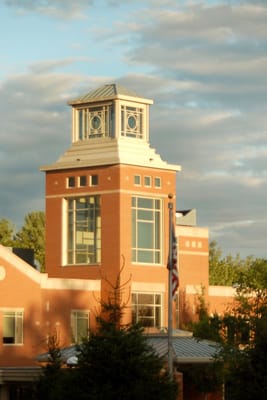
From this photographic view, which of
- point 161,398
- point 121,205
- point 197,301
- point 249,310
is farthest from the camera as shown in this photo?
point 197,301

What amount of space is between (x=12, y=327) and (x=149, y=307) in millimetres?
9738

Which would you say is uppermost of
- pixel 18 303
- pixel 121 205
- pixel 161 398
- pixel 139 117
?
pixel 139 117

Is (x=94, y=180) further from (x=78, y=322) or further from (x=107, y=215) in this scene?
(x=78, y=322)

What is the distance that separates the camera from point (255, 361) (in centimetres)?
4409

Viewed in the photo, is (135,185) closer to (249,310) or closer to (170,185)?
(170,185)

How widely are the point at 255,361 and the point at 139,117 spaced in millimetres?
27631

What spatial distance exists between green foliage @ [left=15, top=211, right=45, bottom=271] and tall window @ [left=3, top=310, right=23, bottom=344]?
171ft

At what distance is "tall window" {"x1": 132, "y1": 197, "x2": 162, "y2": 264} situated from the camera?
68.0m

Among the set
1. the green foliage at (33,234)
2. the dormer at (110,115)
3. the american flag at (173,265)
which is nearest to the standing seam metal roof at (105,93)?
the dormer at (110,115)

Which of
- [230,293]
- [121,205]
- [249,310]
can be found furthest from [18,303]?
[230,293]

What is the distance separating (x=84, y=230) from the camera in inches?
2719

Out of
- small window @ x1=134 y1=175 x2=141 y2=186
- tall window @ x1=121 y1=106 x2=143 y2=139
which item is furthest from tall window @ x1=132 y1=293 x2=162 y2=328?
tall window @ x1=121 y1=106 x2=143 y2=139

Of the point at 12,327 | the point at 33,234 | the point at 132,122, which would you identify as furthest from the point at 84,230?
the point at 33,234

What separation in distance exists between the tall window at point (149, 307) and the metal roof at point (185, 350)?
27.3 ft
